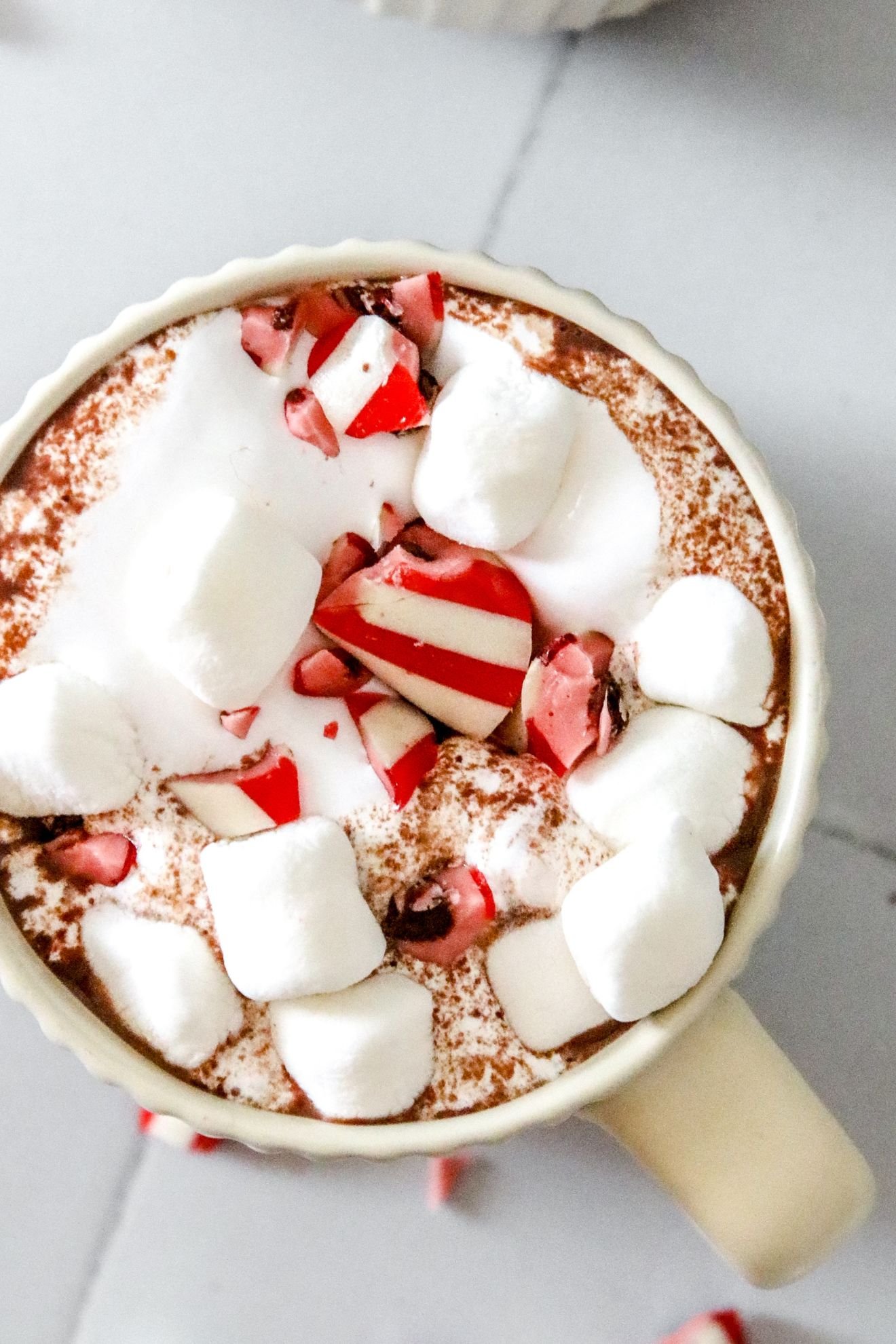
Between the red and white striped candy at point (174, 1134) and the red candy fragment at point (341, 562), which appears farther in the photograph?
the red and white striped candy at point (174, 1134)

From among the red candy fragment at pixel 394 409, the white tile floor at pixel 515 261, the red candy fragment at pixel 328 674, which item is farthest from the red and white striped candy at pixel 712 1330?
the red candy fragment at pixel 394 409

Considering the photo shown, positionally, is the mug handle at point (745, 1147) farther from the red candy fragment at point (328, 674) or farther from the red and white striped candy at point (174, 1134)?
the red and white striped candy at point (174, 1134)

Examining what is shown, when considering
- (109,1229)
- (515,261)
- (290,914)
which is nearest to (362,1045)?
(290,914)

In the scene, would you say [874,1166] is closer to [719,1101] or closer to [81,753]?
[719,1101]

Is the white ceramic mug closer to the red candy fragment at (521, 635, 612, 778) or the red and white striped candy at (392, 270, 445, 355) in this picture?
the red and white striped candy at (392, 270, 445, 355)

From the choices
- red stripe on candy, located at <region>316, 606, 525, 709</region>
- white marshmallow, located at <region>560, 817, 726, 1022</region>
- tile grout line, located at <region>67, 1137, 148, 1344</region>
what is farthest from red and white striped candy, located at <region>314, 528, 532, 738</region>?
tile grout line, located at <region>67, 1137, 148, 1344</region>

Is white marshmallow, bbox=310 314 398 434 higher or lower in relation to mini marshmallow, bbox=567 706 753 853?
higher

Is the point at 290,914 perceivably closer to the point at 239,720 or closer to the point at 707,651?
the point at 239,720
